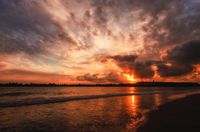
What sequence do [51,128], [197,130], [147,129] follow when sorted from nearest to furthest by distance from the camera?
1. [197,130]
2. [147,129]
3. [51,128]

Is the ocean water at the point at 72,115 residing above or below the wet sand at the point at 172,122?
below

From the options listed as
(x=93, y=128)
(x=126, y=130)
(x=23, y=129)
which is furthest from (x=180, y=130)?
(x=23, y=129)

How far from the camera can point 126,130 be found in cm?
1036

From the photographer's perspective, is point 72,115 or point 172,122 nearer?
point 172,122

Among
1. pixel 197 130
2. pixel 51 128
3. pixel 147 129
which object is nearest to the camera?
pixel 197 130

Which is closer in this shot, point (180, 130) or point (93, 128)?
point (180, 130)

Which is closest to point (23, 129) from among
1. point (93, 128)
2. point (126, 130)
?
point (93, 128)

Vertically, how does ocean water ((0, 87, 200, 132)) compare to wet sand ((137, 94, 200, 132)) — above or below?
below

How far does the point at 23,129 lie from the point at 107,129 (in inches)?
208

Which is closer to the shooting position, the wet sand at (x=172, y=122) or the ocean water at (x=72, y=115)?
the wet sand at (x=172, y=122)

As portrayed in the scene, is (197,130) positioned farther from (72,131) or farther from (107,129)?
(72,131)

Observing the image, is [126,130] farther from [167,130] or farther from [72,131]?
[72,131]

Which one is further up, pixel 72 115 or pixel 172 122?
pixel 172 122

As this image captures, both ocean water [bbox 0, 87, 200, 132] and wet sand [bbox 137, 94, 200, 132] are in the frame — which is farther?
ocean water [bbox 0, 87, 200, 132]
